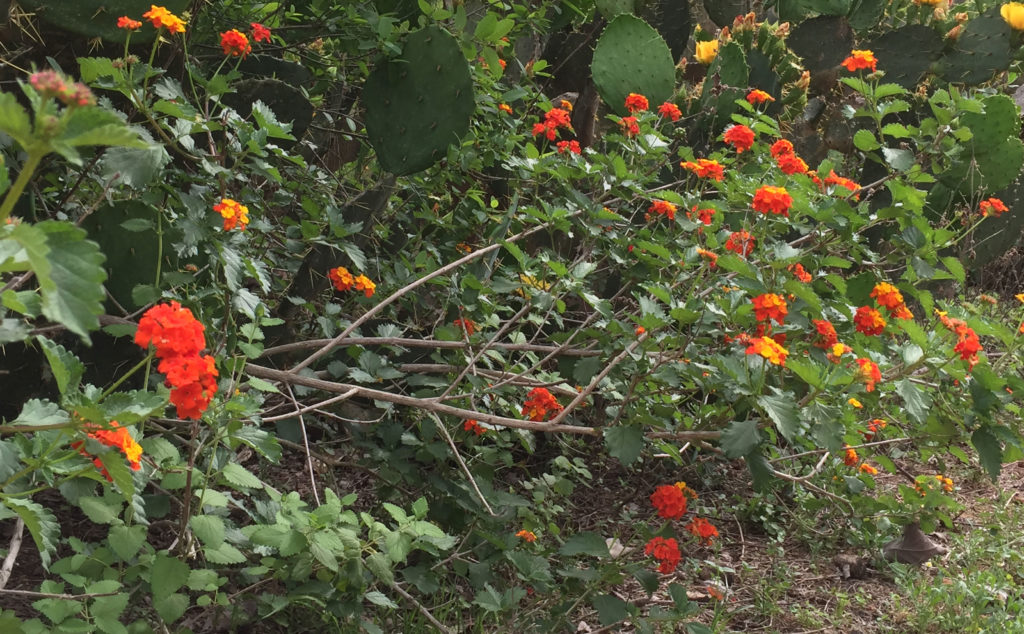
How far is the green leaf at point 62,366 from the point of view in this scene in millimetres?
1113

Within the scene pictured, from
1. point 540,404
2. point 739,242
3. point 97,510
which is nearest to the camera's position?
point 97,510

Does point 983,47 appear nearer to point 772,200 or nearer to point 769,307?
point 772,200

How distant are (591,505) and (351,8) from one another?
1.61 metres

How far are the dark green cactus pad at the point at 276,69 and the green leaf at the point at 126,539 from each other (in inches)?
54.3

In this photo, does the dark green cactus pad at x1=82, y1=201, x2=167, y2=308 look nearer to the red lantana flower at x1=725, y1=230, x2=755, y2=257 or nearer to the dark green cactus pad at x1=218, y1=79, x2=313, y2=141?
the dark green cactus pad at x1=218, y1=79, x2=313, y2=141

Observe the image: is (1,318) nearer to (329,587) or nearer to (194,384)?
(194,384)

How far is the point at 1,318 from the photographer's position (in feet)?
2.90

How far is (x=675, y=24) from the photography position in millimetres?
3703

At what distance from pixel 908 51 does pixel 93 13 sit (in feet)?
10.6

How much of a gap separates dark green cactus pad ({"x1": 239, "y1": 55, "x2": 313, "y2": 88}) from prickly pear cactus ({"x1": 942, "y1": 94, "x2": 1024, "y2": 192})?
2.15 metres

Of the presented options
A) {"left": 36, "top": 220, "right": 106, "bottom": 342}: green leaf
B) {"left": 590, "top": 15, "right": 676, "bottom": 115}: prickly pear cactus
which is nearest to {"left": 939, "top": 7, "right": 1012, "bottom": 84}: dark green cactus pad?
{"left": 590, "top": 15, "right": 676, "bottom": 115}: prickly pear cactus

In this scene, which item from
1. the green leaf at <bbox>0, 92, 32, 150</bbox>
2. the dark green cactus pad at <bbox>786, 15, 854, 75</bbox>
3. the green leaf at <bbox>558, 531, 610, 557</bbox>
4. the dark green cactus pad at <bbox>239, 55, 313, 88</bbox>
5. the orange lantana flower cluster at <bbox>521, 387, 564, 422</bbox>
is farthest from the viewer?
the dark green cactus pad at <bbox>786, 15, 854, 75</bbox>

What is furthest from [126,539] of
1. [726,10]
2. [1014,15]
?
[1014,15]

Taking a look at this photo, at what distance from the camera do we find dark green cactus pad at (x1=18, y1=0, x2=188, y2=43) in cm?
172
